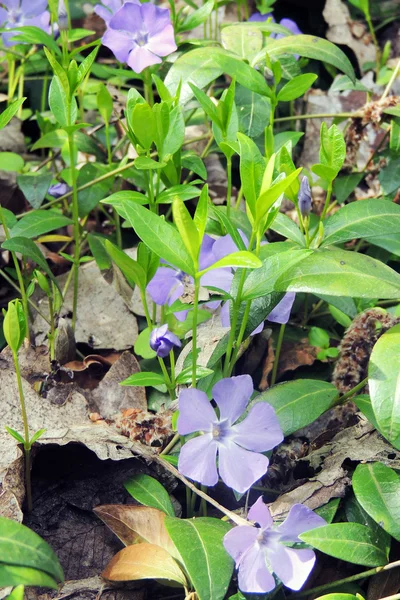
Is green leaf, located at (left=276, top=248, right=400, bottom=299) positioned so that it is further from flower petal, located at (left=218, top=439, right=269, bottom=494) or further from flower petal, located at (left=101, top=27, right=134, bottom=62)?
flower petal, located at (left=101, top=27, right=134, bottom=62)

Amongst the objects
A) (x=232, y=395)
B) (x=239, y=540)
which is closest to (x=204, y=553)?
(x=239, y=540)

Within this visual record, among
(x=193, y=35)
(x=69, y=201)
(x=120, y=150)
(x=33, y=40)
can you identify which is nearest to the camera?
(x=33, y=40)

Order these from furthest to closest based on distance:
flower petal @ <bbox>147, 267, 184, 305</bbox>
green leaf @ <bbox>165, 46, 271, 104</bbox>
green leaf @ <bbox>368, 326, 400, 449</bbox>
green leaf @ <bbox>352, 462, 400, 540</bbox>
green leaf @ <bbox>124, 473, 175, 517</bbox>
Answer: green leaf @ <bbox>165, 46, 271, 104</bbox>
flower petal @ <bbox>147, 267, 184, 305</bbox>
green leaf @ <bbox>124, 473, 175, 517</bbox>
green leaf @ <bbox>352, 462, 400, 540</bbox>
green leaf @ <bbox>368, 326, 400, 449</bbox>

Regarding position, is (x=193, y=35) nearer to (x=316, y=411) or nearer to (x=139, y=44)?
(x=139, y=44)

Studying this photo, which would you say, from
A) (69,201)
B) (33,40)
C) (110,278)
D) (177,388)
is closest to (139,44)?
(33,40)

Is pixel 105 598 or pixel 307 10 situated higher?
pixel 307 10

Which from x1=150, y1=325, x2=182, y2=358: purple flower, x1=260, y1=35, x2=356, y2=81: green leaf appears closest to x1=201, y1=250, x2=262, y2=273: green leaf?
x1=150, y1=325, x2=182, y2=358: purple flower
